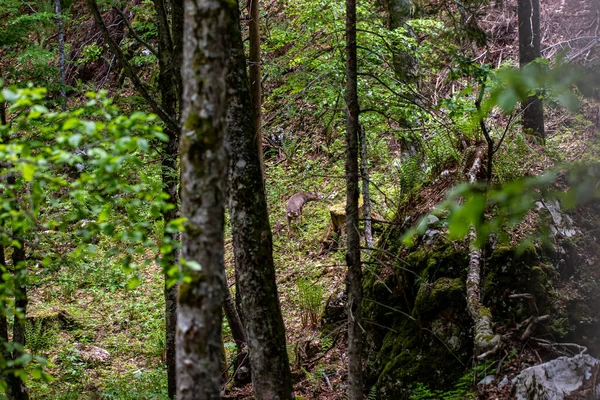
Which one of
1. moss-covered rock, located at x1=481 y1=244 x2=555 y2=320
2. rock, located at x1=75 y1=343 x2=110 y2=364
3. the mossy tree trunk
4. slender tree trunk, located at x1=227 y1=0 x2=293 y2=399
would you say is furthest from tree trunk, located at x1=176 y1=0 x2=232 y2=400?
rock, located at x1=75 y1=343 x2=110 y2=364

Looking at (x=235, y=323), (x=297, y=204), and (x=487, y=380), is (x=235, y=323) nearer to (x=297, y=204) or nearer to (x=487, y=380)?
(x=487, y=380)

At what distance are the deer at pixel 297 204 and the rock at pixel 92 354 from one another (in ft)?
17.0

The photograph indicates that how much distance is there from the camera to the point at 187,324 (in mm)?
2766

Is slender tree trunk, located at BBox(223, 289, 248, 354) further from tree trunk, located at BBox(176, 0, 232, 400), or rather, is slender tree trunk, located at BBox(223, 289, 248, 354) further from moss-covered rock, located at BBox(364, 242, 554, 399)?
tree trunk, located at BBox(176, 0, 232, 400)

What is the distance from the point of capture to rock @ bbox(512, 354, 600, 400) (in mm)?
4121

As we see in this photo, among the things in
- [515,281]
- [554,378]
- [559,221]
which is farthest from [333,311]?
[554,378]

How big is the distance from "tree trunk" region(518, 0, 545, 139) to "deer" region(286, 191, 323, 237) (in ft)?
23.1

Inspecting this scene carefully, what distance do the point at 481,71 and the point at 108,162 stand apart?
11.3 ft

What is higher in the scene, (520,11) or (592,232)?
(520,11)

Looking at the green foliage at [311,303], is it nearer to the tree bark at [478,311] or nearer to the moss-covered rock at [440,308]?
the moss-covered rock at [440,308]

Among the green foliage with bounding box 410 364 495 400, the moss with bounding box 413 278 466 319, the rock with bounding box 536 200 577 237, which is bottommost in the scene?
the green foliage with bounding box 410 364 495 400

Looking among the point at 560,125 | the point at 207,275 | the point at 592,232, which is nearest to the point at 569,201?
the point at 207,275

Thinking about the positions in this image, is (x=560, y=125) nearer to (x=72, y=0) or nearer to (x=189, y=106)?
(x=189, y=106)

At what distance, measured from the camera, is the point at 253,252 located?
197 inches
